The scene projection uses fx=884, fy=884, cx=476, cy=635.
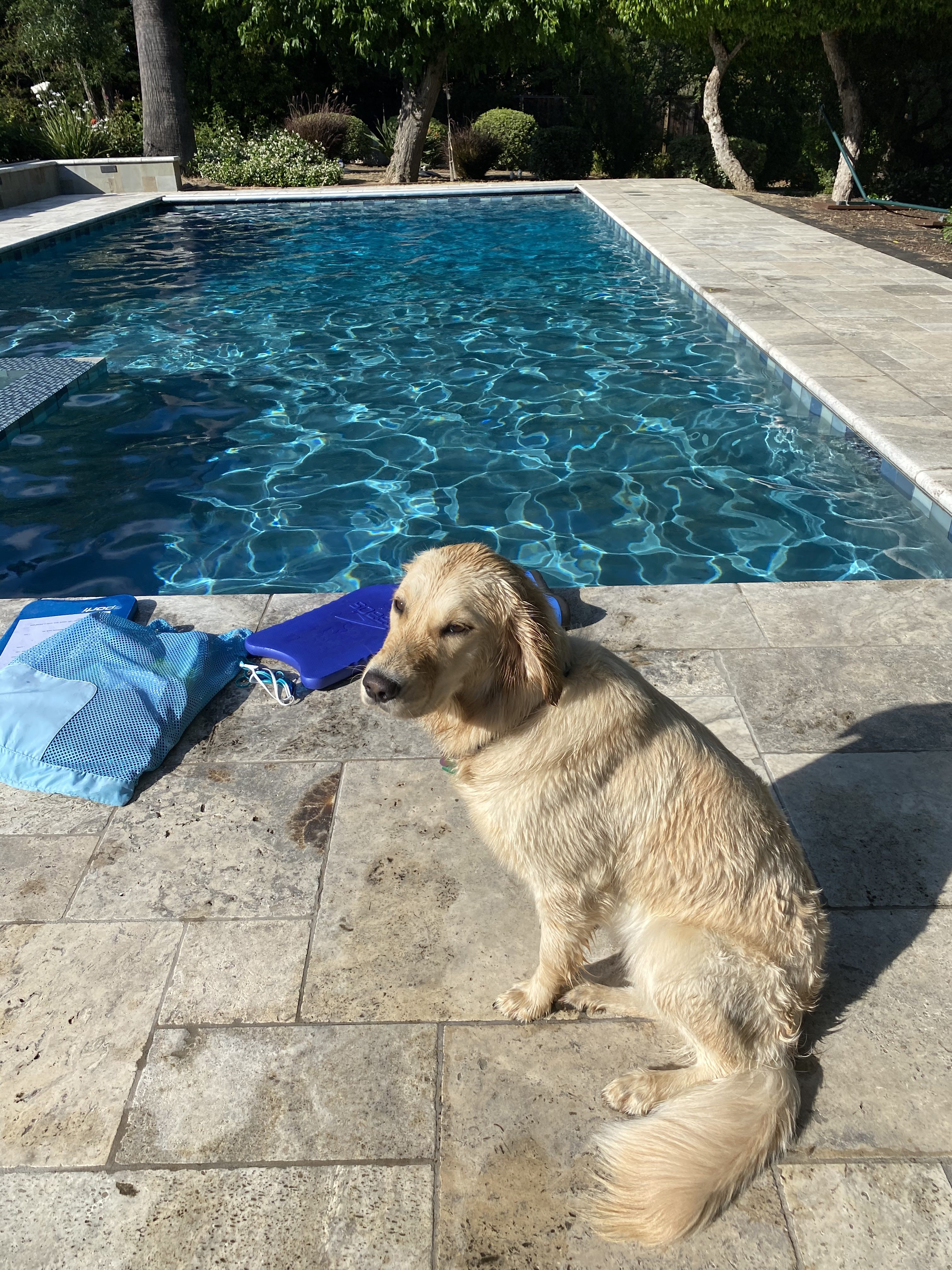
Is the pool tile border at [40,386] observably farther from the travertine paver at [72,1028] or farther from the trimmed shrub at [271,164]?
the trimmed shrub at [271,164]

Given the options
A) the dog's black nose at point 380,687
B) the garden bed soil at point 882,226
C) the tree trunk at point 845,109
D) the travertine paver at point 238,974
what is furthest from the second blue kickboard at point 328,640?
the tree trunk at point 845,109

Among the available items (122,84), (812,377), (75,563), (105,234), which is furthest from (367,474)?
(122,84)

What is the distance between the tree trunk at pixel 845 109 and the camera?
19.8 metres

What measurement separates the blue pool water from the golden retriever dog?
4.26 meters

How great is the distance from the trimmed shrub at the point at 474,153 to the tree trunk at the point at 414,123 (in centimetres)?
119

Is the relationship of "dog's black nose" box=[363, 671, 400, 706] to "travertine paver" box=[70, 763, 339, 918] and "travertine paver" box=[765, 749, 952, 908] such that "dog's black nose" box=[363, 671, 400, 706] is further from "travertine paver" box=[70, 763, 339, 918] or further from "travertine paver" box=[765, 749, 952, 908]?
"travertine paver" box=[765, 749, 952, 908]

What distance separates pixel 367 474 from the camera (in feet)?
27.2

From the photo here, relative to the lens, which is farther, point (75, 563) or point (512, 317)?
point (512, 317)

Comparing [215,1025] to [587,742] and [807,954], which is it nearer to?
[587,742]

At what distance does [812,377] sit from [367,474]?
166 inches

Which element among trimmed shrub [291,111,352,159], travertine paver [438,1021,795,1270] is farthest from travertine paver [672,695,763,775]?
trimmed shrub [291,111,352,159]

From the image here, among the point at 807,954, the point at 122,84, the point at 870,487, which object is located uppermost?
the point at 122,84

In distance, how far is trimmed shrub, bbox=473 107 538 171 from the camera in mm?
25844

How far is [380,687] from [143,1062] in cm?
139
